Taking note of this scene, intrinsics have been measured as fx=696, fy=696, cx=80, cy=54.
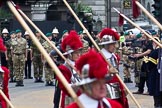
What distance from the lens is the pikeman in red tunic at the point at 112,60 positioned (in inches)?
386

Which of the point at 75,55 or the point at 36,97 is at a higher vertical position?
the point at 75,55

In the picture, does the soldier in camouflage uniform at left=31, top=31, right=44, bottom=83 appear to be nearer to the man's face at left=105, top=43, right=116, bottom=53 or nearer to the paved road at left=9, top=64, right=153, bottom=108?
the paved road at left=9, top=64, right=153, bottom=108

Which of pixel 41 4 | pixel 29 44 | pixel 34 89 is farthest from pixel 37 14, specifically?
pixel 34 89

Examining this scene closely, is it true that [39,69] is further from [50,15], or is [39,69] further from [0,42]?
[50,15]

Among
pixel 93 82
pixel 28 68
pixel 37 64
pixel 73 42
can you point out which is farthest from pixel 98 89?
pixel 28 68

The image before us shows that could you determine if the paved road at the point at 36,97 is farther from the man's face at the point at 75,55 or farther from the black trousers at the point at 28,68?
the man's face at the point at 75,55

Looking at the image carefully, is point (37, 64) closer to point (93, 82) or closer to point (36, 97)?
point (36, 97)

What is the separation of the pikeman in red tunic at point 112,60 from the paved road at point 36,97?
17.5ft

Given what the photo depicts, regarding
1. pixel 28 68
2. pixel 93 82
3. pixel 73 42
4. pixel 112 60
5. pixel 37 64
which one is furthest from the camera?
pixel 28 68

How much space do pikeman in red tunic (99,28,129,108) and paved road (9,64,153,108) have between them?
5349 millimetres

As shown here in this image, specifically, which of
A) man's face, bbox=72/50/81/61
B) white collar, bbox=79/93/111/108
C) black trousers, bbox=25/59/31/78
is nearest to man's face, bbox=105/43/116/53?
man's face, bbox=72/50/81/61

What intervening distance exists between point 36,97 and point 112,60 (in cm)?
805

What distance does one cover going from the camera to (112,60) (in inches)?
403

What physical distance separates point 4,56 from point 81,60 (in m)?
16.5
